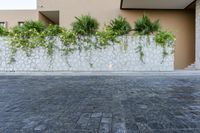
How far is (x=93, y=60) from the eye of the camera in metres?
10.2

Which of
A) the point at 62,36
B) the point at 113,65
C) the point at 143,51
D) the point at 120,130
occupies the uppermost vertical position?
the point at 62,36

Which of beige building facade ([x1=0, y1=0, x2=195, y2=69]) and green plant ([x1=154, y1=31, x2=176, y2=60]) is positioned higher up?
beige building facade ([x1=0, y1=0, x2=195, y2=69])

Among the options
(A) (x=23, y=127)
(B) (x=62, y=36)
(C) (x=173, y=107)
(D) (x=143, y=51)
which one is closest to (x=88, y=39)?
(B) (x=62, y=36)

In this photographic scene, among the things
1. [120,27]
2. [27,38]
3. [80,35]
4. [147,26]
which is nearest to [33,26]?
[27,38]

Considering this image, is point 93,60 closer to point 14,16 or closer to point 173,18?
point 173,18

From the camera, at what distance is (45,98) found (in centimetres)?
417

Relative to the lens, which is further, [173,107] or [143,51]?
[143,51]

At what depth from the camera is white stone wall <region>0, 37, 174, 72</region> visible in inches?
396

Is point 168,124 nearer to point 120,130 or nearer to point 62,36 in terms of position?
point 120,130

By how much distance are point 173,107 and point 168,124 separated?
0.93 metres

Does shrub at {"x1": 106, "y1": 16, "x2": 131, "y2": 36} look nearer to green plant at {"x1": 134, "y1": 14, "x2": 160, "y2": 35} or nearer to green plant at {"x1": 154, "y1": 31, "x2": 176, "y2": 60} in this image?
green plant at {"x1": 134, "y1": 14, "x2": 160, "y2": 35}

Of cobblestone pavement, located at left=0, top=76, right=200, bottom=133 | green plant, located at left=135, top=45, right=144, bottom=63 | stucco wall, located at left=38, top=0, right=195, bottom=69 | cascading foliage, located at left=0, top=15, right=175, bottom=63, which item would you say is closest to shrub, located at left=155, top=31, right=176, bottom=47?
cascading foliage, located at left=0, top=15, right=175, bottom=63

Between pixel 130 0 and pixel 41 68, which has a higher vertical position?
pixel 130 0

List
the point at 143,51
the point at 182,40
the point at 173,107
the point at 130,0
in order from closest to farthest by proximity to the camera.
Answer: the point at 173,107 < the point at 143,51 < the point at 130,0 < the point at 182,40
